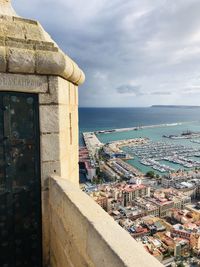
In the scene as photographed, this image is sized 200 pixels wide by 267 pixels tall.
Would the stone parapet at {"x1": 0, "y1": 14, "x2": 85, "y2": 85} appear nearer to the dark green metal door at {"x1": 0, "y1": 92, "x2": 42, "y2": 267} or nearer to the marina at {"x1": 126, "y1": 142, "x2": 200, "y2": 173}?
the dark green metal door at {"x1": 0, "y1": 92, "x2": 42, "y2": 267}

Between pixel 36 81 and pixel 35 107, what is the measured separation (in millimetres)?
231

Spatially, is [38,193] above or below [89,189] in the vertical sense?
above

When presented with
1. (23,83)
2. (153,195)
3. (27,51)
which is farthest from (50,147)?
(153,195)

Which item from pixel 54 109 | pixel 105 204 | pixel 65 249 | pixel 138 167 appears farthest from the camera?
pixel 138 167

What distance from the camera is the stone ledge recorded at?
4.68 feet

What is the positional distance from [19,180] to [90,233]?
1.08 m

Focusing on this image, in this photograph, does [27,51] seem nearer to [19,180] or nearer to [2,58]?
[2,58]

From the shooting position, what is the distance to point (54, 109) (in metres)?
2.61

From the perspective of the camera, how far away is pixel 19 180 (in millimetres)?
2566

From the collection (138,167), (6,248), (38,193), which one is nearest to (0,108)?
(38,193)

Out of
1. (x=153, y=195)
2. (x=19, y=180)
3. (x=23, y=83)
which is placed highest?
(x=23, y=83)

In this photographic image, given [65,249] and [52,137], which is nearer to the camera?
[65,249]

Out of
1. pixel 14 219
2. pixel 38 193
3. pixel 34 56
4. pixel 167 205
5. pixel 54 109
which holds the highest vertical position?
pixel 34 56

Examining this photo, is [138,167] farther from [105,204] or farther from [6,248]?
[6,248]
